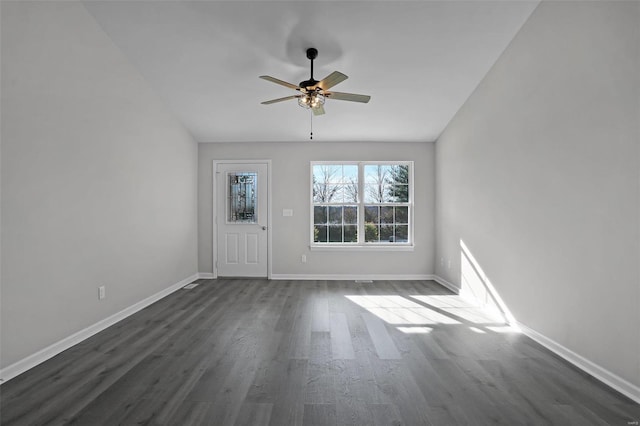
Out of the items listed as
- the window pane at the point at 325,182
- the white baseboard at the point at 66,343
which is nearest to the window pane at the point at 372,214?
the window pane at the point at 325,182

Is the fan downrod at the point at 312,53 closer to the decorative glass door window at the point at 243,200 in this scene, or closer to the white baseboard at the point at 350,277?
the decorative glass door window at the point at 243,200

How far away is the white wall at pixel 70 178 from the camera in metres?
2.24

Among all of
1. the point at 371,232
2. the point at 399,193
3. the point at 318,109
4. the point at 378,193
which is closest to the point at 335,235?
the point at 371,232

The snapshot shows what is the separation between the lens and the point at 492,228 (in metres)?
3.57

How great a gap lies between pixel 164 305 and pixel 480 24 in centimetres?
473

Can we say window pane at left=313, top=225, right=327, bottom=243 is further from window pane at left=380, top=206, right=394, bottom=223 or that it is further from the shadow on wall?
the shadow on wall

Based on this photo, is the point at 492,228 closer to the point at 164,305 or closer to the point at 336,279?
the point at 336,279

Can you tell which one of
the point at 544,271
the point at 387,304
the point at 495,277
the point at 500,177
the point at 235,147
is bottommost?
the point at 387,304

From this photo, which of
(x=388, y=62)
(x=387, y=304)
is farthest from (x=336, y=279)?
(x=388, y=62)

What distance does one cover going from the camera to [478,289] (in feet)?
12.7

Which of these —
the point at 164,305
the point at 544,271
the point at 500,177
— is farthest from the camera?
the point at 164,305

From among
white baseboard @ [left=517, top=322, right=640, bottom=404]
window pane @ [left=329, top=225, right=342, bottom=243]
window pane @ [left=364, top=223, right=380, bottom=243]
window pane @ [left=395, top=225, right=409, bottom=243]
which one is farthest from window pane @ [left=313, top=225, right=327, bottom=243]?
white baseboard @ [left=517, top=322, right=640, bottom=404]

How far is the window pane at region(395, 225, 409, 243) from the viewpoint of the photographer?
550cm

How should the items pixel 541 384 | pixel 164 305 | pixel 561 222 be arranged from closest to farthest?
pixel 541 384
pixel 561 222
pixel 164 305
